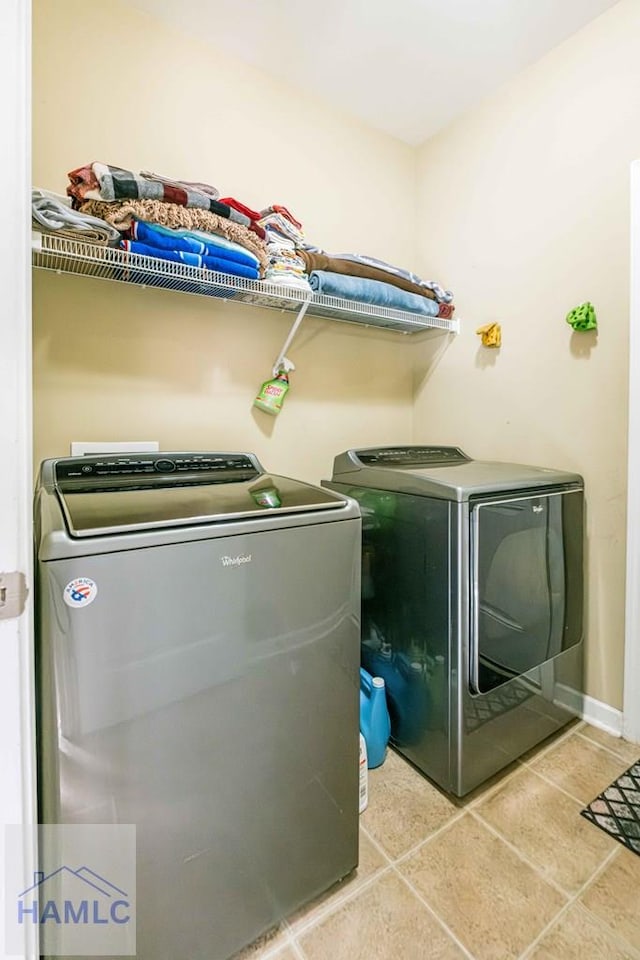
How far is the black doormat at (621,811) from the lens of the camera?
50.4 inches

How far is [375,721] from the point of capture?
1535 mm

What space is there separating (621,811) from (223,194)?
2.63m

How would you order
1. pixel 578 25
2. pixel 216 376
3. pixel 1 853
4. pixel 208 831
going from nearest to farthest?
pixel 1 853
pixel 208 831
pixel 578 25
pixel 216 376

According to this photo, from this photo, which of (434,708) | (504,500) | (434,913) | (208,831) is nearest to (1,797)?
(208,831)

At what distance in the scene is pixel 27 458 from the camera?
72cm

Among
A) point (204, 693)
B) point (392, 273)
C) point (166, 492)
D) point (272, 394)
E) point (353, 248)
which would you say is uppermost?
point (353, 248)

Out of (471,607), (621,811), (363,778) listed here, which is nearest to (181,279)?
(471,607)

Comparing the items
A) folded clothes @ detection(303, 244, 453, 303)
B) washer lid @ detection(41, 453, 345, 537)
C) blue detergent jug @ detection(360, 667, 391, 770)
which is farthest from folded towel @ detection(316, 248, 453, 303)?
blue detergent jug @ detection(360, 667, 391, 770)

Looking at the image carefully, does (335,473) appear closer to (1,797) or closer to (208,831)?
(208,831)

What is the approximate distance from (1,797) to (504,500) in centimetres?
142

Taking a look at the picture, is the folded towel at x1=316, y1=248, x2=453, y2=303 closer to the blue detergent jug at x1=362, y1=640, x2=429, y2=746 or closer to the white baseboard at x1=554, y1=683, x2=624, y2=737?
the blue detergent jug at x1=362, y1=640, x2=429, y2=746

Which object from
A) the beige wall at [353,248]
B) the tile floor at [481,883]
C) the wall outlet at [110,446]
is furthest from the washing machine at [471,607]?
the wall outlet at [110,446]

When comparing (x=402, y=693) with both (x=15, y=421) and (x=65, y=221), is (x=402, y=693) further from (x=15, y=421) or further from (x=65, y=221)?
(x=65, y=221)

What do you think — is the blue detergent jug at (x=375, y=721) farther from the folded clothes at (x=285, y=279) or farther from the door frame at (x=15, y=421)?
the folded clothes at (x=285, y=279)
